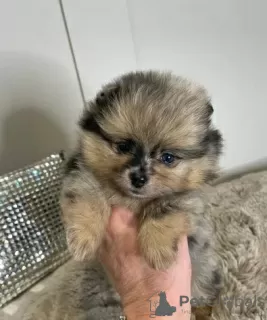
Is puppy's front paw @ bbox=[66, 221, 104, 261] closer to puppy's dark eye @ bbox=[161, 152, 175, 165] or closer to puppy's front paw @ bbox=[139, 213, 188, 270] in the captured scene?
puppy's front paw @ bbox=[139, 213, 188, 270]

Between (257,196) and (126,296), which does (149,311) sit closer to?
(126,296)

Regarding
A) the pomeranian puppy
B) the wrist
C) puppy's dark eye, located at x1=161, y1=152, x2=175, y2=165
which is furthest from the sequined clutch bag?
puppy's dark eye, located at x1=161, y1=152, x2=175, y2=165

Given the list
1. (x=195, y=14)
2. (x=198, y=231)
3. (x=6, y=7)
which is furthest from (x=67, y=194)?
(x=195, y=14)

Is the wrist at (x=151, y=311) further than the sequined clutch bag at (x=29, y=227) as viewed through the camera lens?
No

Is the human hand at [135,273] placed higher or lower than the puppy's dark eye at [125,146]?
lower

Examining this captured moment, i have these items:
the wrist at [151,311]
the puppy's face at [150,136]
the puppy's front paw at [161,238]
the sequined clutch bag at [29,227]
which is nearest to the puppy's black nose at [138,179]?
the puppy's face at [150,136]

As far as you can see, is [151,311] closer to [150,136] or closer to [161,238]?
[161,238]

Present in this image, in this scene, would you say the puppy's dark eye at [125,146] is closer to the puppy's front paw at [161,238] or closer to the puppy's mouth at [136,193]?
the puppy's mouth at [136,193]
